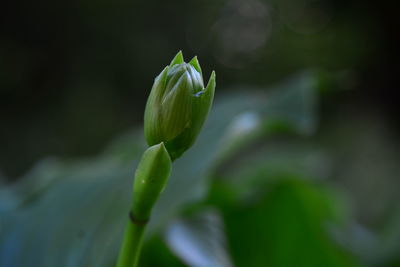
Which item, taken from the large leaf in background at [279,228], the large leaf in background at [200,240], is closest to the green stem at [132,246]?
the large leaf in background at [200,240]

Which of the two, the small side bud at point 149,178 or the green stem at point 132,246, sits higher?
the small side bud at point 149,178

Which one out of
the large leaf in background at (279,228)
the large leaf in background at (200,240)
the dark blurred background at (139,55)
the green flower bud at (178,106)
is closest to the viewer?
the green flower bud at (178,106)

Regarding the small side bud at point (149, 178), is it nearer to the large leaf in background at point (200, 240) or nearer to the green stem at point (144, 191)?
the green stem at point (144, 191)

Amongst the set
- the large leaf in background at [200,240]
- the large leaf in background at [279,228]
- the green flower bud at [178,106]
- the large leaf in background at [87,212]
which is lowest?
the large leaf in background at [279,228]

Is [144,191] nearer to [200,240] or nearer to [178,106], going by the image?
[178,106]

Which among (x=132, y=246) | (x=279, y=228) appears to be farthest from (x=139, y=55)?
(x=132, y=246)

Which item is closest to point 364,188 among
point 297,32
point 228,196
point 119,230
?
point 228,196
